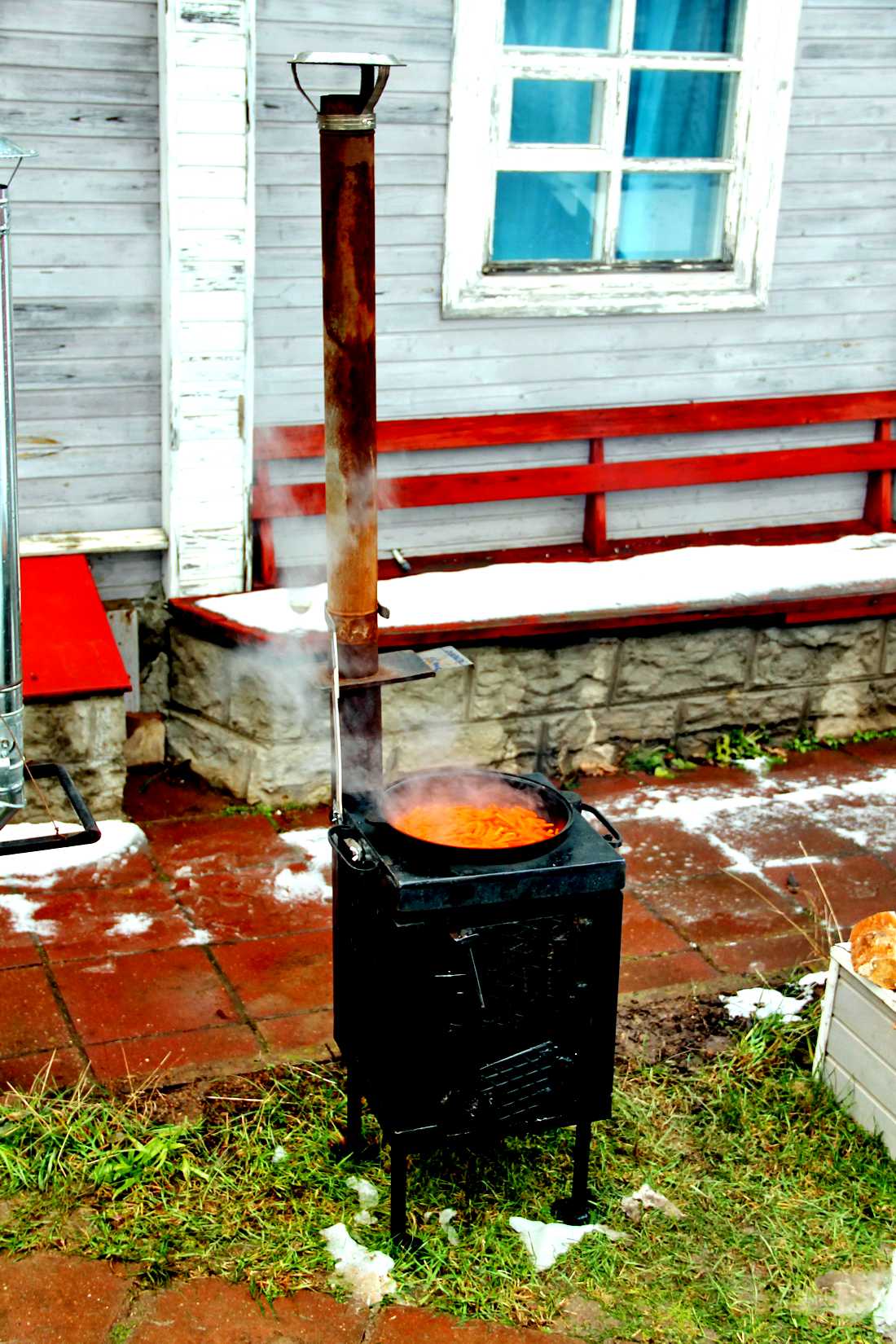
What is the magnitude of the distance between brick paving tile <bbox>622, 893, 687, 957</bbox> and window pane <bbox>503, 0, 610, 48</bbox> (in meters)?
3.69

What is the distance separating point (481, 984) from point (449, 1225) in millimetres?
702

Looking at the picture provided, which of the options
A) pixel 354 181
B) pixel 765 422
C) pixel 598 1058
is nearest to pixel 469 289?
pixel 765 422

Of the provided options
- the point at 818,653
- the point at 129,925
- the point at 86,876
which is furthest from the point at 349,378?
the point at 818,653

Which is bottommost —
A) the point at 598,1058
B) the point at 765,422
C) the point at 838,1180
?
the point at 838,1180

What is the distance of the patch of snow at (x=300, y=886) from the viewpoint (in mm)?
5383

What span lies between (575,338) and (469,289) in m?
0.59

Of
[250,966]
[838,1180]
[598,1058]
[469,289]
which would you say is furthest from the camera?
[469,289]

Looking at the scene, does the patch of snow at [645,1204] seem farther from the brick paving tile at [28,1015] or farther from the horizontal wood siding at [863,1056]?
the brick paving tile at [28,1015]

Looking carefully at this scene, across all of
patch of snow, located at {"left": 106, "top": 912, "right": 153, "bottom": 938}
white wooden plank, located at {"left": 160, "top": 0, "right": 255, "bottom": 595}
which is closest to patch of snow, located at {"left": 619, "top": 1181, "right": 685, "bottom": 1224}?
patch of snow, located at {"left": 106, "top": 912, "right": 153, "bottom": 938}

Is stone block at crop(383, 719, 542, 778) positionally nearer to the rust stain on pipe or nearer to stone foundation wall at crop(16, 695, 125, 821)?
stone foundation wall at crop(16, 695, 125, 821)

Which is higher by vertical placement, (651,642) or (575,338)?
(575,338)

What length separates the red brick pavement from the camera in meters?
4.49

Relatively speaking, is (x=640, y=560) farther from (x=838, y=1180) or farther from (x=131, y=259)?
(x=838, y=1180)

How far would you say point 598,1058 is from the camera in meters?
3.70
